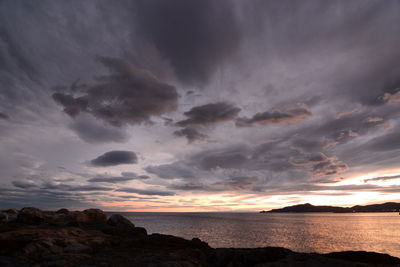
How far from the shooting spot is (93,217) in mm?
44719

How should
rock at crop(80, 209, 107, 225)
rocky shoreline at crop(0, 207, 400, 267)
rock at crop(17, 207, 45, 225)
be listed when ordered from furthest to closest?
rock at crop(80, 209, 107, 225) < rock at crop(17, 207, 45, 225) < rocky shoreline at crop(0, 207, 400, 267)

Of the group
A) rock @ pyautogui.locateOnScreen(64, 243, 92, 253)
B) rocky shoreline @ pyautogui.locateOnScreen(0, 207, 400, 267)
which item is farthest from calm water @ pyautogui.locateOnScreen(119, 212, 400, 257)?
rock @ pyautogui.locateOnScreen(64, 243, 92, 253)

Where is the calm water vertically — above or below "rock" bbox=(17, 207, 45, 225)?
below

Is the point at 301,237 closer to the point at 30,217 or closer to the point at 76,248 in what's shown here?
the point at 76,248

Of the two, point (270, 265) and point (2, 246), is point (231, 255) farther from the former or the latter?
point (2, 246)

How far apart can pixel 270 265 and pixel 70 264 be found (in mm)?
13439

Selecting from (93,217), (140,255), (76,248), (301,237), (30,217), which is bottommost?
(301,237)

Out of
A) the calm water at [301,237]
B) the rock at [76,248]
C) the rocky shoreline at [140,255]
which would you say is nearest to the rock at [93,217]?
the rocky shoreline at [140,255]

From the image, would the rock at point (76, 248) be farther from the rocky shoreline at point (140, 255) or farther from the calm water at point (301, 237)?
the calm water at point (301, 237)

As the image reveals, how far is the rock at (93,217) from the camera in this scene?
42422mm

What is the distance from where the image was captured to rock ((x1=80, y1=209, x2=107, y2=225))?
42.4m

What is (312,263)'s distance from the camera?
1470cm

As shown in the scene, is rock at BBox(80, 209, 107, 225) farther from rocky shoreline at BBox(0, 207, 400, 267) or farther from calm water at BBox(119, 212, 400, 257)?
calm water at BBox(119, 212, 400, 257)

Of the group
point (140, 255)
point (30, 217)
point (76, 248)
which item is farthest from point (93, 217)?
point (140, 255)
